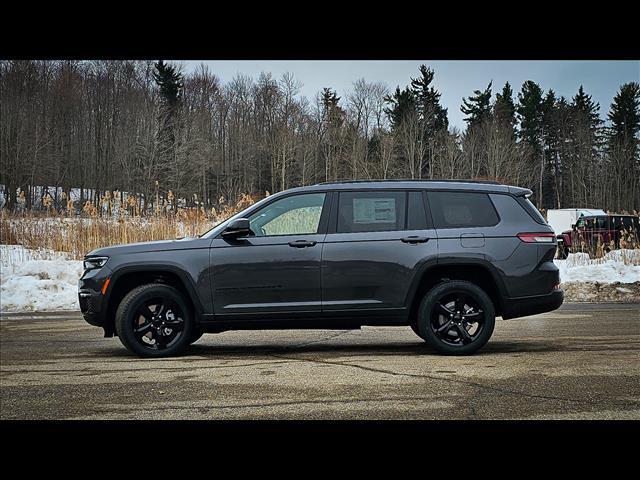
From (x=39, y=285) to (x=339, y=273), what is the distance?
31.8ft

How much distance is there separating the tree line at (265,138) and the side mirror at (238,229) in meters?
13.3

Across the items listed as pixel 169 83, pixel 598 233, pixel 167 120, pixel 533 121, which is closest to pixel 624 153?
pixel 598 233

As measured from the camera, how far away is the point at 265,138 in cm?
3422

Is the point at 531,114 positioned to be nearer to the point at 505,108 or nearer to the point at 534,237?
the point at 505,108

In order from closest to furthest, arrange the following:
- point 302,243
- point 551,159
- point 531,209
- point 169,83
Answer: point 302,243 < point 531,209 < point 551,159 < point 169,83

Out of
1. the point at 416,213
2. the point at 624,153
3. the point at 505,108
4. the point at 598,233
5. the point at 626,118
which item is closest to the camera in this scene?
the point at 416,213

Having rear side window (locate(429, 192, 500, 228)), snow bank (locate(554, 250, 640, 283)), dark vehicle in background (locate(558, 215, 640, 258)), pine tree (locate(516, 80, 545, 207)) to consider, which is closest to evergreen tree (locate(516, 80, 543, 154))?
pine tree (locate(516, 80, 545, 207))

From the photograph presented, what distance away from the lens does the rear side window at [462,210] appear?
8.34m

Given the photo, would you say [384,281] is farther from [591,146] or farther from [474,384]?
[591,146]

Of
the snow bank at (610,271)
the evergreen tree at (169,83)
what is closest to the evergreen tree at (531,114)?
the snow bank at (610,271)

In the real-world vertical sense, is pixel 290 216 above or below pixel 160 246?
above

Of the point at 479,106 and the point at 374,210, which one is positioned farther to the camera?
the point at 479,106
